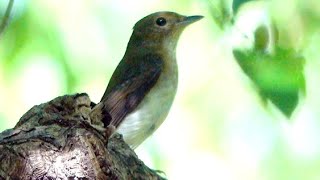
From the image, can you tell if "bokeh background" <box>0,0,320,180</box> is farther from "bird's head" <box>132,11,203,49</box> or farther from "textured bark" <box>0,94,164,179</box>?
"textured bark" <box>0,94,164,179</box>

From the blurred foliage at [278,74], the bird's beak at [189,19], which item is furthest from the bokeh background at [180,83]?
the blurred foliage at [278,74]

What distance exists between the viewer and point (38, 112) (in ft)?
13.7

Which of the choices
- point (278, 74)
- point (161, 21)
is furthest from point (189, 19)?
point (278, 74)

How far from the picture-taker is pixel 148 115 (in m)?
6.55

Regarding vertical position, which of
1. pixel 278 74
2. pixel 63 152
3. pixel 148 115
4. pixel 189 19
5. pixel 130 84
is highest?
pixel 189 19

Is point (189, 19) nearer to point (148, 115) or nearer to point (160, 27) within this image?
point (160, 27)

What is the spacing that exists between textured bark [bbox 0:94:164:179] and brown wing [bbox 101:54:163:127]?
7.36 ft

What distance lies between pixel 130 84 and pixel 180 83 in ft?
2.32

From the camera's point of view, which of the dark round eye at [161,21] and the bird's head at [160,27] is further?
the dark round eye at [161,21]

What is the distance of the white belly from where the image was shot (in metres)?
6.46

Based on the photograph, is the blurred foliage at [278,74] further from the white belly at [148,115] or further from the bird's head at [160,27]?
the bird's head at [160,27]

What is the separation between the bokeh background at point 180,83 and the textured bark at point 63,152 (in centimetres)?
224

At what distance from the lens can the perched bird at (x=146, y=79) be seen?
6516mm

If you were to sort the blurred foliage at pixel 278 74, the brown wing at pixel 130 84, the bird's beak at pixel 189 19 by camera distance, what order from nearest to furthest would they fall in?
1. the blurred foliage at pixel 278 74
2. the brown wing at pixel 130 84
3. the bird's beak at pixel 189 19
